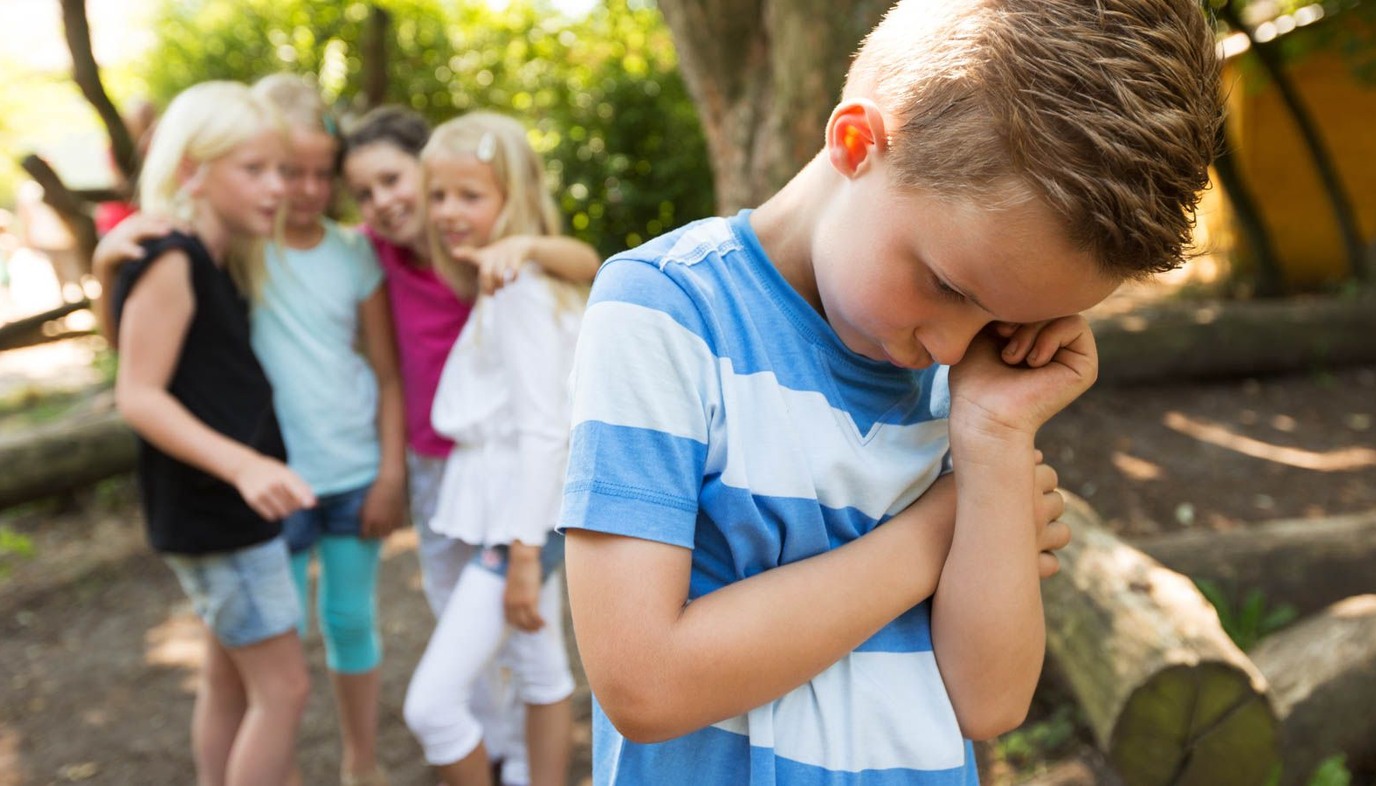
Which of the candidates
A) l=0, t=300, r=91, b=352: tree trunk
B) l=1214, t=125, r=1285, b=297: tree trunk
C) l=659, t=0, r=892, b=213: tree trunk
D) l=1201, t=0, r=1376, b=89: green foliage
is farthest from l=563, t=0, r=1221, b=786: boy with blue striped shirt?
l=1214, t=125, r=1285, b=297: tree trunk

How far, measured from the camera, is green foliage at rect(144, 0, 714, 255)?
791cm

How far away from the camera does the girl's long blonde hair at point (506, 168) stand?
8.79ft

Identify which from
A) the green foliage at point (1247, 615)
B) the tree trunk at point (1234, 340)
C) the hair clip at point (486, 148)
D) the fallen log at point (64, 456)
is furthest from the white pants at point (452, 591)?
the tree trunk at point (1234, 340)

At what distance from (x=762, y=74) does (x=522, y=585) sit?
7.94 ft

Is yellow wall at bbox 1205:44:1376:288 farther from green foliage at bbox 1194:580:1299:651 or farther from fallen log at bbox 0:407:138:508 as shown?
fallen log at bbox 0:407:138:508

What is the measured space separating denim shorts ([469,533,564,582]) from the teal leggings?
0.43 metres

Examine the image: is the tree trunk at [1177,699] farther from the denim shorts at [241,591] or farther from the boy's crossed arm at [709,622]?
the denim shorts at [241,591]

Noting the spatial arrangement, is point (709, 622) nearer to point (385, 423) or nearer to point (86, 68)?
point (385, 423)

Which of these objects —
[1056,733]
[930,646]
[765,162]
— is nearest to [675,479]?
[930,646]

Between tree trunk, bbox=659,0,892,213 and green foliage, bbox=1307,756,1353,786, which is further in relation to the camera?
tree trunk, bbox=659,0,892,213

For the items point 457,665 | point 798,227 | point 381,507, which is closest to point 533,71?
point 381,507

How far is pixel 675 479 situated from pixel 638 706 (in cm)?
24

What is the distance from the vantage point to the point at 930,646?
4.04 ft

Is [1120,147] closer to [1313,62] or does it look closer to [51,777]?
[51,777]
